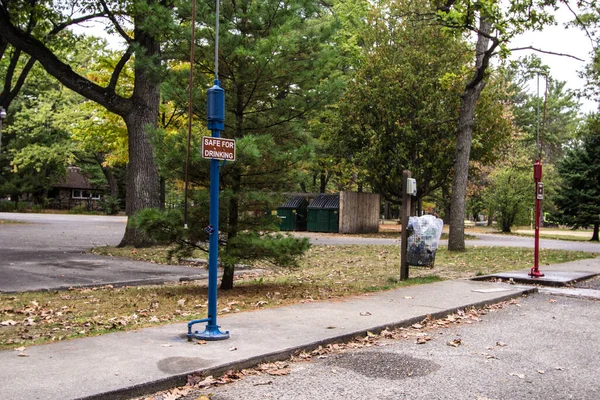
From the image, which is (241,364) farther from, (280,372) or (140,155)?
(140,155)

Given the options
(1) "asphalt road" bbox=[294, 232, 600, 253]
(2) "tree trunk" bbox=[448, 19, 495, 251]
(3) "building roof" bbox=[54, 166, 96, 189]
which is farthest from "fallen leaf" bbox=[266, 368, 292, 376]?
(3) "building roof" bbox=[54, 166, 96, 189]

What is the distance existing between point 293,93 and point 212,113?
369 cm

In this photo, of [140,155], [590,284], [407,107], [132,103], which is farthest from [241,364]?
[407,107]

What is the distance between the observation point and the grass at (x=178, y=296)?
22.4 ft

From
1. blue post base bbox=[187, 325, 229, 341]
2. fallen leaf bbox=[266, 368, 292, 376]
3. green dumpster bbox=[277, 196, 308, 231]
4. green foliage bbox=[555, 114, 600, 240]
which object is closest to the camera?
fallen leaf bbox=[266, 368, 292, 376]

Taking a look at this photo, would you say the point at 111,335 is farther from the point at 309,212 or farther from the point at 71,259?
the point at 309,212

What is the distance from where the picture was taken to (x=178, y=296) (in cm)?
918

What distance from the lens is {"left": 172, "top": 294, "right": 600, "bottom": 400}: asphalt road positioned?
475 centimetres

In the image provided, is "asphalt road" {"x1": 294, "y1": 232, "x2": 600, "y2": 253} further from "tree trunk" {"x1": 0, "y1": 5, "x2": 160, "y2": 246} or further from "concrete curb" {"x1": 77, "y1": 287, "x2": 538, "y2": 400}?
"concrete curb" {"x1": 77, "y1": 287, "x2": 538, "y2": 400}

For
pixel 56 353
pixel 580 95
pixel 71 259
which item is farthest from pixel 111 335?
pixel 580 95

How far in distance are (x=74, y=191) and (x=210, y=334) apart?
74150mm

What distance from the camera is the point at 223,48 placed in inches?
354

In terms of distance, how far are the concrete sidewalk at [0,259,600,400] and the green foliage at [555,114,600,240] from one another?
28849 mm

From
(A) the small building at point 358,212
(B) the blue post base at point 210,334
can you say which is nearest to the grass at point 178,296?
(B) the blue post base at point 210,334
